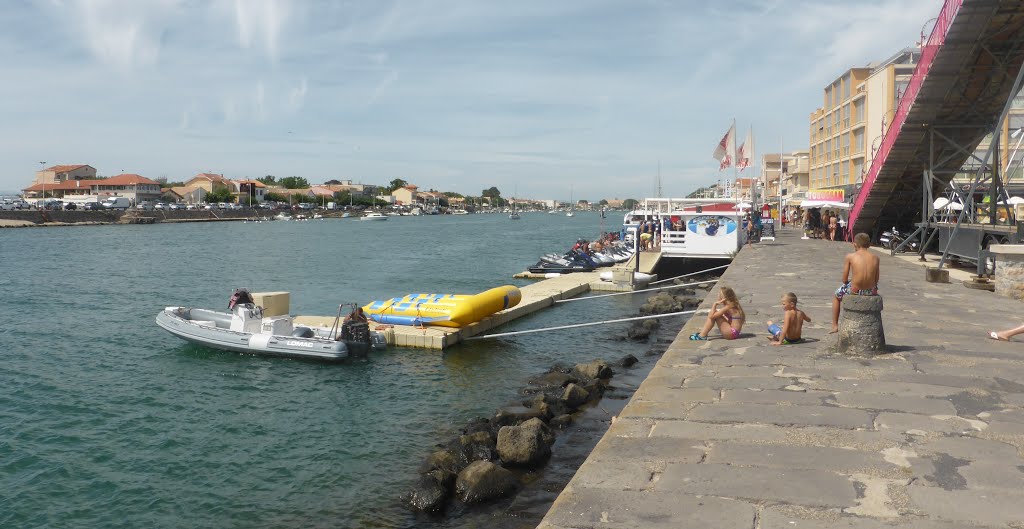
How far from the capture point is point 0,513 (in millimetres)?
11438

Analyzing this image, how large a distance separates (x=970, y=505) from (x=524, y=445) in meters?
7.60

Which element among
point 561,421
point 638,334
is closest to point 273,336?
point 561,421

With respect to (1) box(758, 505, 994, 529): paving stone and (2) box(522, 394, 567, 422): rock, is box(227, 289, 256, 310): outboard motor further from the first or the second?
(1) box(758, 505, 994, 529): paving stone

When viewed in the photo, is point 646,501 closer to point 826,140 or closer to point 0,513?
point 0,513

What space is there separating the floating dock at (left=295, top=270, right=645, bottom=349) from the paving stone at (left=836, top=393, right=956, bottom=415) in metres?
14.3

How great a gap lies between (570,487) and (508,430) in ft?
21.2

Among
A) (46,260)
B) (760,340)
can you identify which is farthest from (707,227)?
(46,260)

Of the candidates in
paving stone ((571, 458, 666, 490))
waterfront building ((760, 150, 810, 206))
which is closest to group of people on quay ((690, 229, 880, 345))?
paving stone ((571, 458, 666, 490))

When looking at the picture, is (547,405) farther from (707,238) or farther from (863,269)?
(707,238)

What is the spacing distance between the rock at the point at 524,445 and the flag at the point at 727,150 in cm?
3012

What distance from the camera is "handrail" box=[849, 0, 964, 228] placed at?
20188mm

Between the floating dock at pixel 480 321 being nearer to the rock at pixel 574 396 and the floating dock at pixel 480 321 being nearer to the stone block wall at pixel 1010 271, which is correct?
the rock at pixel 574 396

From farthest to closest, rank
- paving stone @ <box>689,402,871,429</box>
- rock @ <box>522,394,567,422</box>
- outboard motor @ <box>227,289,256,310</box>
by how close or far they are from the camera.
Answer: outboard motor @ <box>227,289,256,310</box>, rock @ <box>522,394,567,422</box>, paving stone @ <box>689,402,871,429</box>

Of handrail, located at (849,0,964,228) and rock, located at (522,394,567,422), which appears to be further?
handrail, located at (849,0,964,228)
